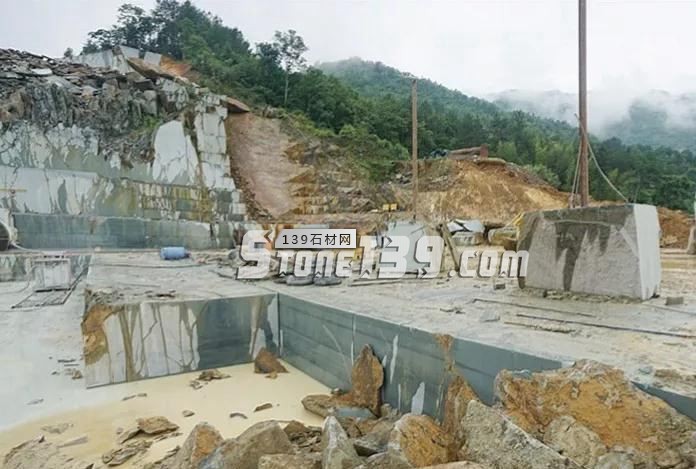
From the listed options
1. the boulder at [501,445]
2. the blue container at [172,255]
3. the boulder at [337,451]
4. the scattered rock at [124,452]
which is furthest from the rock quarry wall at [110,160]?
the boulder at [501,445]

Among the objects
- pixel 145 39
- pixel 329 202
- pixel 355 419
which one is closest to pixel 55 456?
pixel 355 419

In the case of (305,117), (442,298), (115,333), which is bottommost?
(115,333)

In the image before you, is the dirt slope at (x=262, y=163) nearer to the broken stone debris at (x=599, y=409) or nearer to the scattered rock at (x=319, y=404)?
the scattered rock at (x=319, y=404)

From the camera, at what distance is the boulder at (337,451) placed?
5.08 ft

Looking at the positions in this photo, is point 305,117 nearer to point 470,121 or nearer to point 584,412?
point 470,121

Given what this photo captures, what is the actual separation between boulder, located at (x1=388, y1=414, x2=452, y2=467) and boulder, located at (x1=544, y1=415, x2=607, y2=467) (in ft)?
1.31

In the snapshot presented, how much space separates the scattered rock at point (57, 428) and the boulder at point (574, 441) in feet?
9.39

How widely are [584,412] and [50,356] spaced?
4554 millimetres

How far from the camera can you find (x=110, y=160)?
12.8m

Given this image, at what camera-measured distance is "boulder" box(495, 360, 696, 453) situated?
4.51 ft

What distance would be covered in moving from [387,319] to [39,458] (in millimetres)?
2143

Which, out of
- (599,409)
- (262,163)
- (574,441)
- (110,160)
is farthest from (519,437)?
(262,163)

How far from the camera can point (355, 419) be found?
2504mm

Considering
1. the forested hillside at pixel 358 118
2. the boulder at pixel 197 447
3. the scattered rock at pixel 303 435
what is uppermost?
the forested hillside at pixel 358 118
